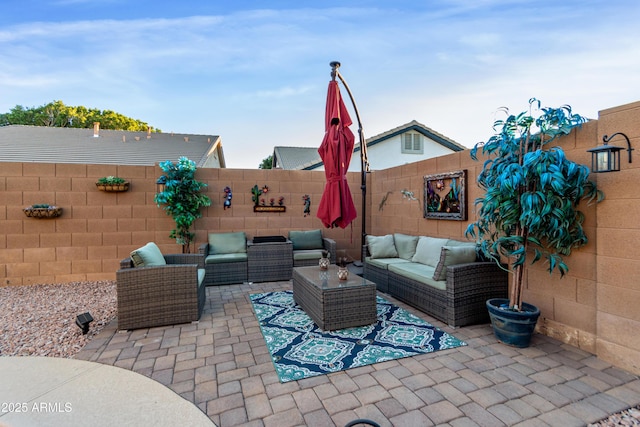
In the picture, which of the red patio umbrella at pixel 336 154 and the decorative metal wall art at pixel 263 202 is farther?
the decorative metal wall art at pixel 263 202

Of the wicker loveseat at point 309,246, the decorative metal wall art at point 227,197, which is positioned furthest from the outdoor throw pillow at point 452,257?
the decorative metal wall art at point 227,197

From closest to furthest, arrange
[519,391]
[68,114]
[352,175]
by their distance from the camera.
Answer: [519,391], [352,175], [68,114]

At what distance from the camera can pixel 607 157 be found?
2.38m

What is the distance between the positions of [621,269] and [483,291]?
47.8 inches

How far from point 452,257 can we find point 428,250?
1.00 metres

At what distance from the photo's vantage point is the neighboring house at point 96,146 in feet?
33.1

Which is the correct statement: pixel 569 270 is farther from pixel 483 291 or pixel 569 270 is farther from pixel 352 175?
pixel 352 175

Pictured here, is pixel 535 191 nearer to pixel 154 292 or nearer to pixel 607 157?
pixel 607 157

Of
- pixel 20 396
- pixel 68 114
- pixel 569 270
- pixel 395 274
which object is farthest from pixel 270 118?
pixel 68 114

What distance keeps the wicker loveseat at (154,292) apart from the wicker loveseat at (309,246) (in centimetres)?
235

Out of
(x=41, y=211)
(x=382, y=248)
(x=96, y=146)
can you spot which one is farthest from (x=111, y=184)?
(x=96, y=146)

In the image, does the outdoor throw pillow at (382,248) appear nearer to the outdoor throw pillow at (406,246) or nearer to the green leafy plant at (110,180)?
the outdoor throw pillow at (406,246)

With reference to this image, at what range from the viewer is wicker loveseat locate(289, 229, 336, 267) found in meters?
5.64

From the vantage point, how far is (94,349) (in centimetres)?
287
